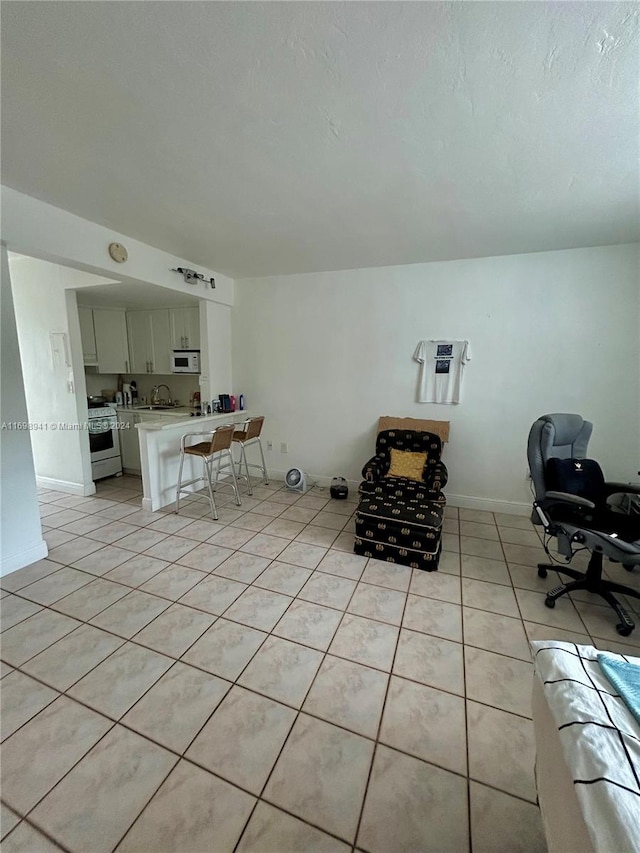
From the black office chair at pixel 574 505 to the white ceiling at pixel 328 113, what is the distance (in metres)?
1.54

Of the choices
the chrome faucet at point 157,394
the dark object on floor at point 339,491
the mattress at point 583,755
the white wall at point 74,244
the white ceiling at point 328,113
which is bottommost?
the dark object on floor at point 339,491

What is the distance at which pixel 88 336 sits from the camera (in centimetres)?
426

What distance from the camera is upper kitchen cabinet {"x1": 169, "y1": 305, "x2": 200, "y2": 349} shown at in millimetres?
4445

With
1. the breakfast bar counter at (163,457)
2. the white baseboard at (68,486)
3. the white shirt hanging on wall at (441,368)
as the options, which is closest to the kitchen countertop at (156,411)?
the breakfast bar counter at (163,457)

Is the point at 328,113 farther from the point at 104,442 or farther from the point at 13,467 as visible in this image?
the point at 104,442

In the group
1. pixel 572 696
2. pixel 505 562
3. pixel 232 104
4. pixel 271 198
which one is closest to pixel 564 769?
pixel 572 696

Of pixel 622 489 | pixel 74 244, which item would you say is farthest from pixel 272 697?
pixel 74 244

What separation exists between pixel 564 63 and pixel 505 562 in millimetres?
2818

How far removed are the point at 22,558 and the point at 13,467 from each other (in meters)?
0.68

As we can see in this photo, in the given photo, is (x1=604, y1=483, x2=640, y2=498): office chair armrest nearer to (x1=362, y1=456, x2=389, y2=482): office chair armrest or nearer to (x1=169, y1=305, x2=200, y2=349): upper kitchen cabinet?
(x1=362, y1=456, x2=389, y2=482): office chair armrest

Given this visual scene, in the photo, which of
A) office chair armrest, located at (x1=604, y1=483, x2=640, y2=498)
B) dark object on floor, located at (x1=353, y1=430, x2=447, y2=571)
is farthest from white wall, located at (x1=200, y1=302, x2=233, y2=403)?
office chair armrest, located at (x1=604, y1=483, x2=640, y2=498)

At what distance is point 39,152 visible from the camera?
1762 millimetres

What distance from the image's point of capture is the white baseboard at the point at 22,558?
2.39 m

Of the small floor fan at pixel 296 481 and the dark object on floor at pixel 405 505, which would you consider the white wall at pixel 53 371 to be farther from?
the dark object on floor at pixel 405 505
